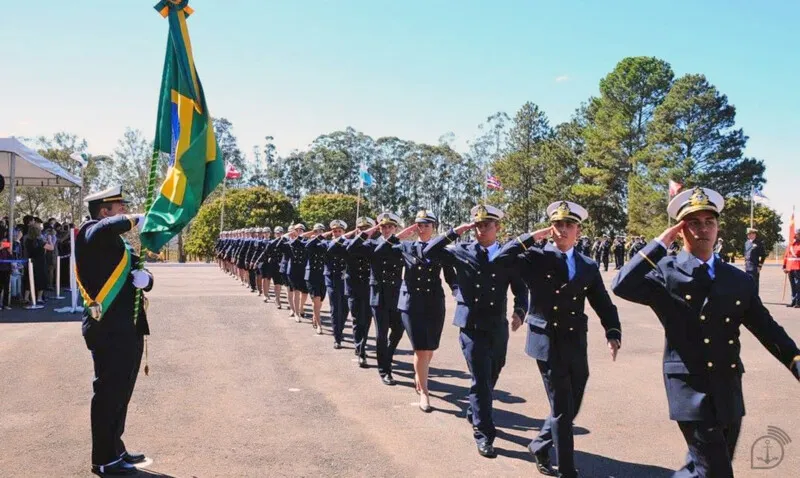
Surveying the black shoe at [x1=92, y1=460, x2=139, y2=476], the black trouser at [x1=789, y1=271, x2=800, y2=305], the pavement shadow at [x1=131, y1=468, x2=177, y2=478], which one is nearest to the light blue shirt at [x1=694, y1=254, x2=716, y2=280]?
the pavement shadow at [x1=131, y1=468, x2=177, y2=478]

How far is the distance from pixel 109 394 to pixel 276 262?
11653 millimetres

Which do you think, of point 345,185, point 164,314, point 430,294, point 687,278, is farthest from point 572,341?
point 345,185

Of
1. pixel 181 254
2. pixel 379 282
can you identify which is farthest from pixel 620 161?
pixel 379 282

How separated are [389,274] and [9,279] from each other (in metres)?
11.0

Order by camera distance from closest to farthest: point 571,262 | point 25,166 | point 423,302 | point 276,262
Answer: point 571,262 → point 423,302 → point 276,262 → point 25,166

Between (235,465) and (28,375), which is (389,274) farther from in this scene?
(28,375)

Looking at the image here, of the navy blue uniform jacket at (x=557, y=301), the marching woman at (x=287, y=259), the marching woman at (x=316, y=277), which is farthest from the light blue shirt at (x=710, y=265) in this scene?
the marching woman at (x=287, y=259)

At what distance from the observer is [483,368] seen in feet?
17.9

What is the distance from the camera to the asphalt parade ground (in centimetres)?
507

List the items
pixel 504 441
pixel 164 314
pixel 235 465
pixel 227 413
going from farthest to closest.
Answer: pixel 164 314, pixel 227 413, pixel 504 441, pixel 235 465

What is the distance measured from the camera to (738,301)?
11.5 ft

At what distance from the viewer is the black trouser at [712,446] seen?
3340 mm

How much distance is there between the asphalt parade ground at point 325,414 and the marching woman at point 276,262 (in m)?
5.06

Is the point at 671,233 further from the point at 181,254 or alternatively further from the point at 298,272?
the point at 181,254
